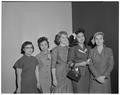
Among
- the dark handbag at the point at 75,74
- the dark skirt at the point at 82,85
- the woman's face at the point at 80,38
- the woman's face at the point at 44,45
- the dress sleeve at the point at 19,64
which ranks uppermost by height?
the woman's face at the point at 80,38

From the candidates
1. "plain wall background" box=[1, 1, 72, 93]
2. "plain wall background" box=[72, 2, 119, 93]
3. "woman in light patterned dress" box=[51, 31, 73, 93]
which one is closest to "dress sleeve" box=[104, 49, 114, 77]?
"plain wall background" box=[72, 2, 119, 93]

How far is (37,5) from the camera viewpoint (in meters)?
3.00

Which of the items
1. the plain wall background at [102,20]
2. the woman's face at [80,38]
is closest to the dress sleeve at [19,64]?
the woman's face at [80,38]

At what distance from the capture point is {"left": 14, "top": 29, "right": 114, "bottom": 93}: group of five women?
240 cm

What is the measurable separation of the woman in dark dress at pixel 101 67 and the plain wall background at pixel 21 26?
82cm

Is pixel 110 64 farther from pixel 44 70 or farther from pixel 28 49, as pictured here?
pixel 28 49

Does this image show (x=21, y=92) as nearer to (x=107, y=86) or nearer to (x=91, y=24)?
(x=107, y=86)

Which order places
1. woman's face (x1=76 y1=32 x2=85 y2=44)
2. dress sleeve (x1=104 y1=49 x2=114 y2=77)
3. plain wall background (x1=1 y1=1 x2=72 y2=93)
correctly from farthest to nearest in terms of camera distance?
plain wall background (x1=1 y1=1 x2=72 y2=93) → woman's face (x1=76 y1=32 x2=85 y2=44) → dress sleeve (x1=104 y1=49 x2=114 y2=77)

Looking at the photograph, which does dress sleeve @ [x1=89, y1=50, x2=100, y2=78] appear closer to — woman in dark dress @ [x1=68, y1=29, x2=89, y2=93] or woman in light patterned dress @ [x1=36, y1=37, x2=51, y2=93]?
woman in dark dress @ [x1=68, y1=29, x2=89, y2=93]

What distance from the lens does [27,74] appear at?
257cm

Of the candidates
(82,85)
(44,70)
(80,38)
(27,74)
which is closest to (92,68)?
(82,85)

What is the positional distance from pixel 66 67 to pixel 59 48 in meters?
0.23

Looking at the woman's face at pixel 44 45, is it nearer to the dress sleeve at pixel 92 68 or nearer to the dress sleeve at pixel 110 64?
the dress sleeve at pixel 92 68

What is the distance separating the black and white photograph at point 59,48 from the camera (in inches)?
96.3
